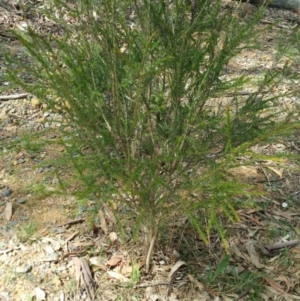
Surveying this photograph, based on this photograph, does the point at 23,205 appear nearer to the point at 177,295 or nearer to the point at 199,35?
the point at 177,295

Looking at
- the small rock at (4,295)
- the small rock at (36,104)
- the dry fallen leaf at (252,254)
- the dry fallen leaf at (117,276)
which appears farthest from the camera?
the small rock at (36,104)

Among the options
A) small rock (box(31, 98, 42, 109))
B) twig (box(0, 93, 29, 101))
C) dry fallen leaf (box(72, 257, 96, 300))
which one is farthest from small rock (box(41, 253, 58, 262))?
twig (box(0, 93, 29, 101))

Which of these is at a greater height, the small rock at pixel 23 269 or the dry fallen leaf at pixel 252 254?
the small rock at pixel 23 269

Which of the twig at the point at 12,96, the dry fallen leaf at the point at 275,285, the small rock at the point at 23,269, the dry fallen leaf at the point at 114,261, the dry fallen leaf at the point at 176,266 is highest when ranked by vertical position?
the twig at the point at 12,96

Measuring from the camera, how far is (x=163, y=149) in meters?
2.40

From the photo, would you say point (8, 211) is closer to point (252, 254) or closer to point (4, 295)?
point (4, 295)

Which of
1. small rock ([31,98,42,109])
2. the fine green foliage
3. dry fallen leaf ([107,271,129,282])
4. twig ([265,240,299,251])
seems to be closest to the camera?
the fine green foliage

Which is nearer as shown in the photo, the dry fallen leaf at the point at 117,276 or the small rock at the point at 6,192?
the dry fallen leaf at the point at 117,276

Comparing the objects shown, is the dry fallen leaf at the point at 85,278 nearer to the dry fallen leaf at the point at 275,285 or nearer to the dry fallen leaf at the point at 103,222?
the dry fallen leaf at the point at 103,222

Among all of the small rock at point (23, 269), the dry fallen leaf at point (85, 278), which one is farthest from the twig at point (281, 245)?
the small rock at point (23, 269)

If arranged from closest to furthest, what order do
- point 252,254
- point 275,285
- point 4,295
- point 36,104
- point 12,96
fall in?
point 4,295 < point 275,285 < point 252,254 < point 36,104 < point 12,96

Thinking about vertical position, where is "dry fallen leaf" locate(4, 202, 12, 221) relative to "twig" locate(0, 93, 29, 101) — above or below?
below

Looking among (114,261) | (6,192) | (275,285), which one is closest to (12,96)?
(6,192)

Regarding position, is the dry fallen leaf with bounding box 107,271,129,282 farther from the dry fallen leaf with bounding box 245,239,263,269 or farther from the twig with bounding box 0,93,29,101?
the twig with bounding box 0,93,29,101
